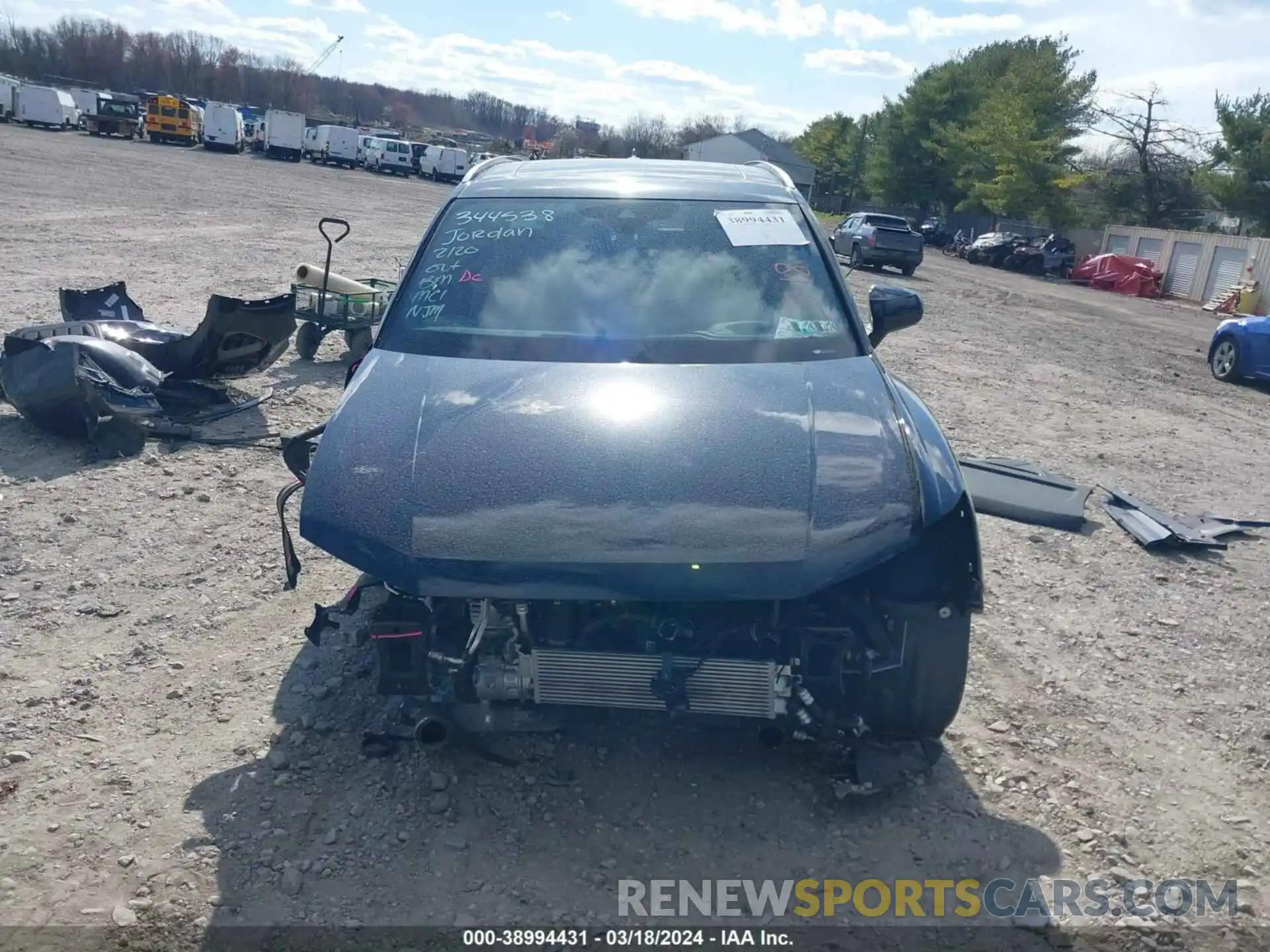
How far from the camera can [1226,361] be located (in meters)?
13.5

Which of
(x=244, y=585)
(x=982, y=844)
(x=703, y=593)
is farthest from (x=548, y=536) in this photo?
(x=244, y=585)

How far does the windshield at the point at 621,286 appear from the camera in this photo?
3721 mm

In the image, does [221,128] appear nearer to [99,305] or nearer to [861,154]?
[861,154]

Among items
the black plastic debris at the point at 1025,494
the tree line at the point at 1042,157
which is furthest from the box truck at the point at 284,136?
the black plastic debris at the point at 1025,494

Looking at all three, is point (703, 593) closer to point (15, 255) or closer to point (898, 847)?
point (898, 847)

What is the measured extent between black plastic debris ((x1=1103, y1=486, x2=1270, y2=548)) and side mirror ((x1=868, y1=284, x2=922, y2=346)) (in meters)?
2.38

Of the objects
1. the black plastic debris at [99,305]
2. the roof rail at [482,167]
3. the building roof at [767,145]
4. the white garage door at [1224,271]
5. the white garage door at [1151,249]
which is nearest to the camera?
the roof rail at [482,167]

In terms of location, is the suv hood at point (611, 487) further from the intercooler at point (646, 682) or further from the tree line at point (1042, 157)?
the tree line at point (1042, 157)

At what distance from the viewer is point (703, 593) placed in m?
2.69

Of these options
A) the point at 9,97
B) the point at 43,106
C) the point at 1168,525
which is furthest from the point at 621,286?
the point at 9,97

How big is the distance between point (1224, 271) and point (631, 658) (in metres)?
34.3

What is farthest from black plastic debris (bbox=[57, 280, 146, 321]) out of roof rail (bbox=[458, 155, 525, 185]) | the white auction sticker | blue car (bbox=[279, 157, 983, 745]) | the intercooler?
the intercooler

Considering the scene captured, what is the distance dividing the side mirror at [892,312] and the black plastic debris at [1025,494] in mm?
1841

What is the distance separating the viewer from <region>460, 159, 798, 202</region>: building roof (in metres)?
4.47
